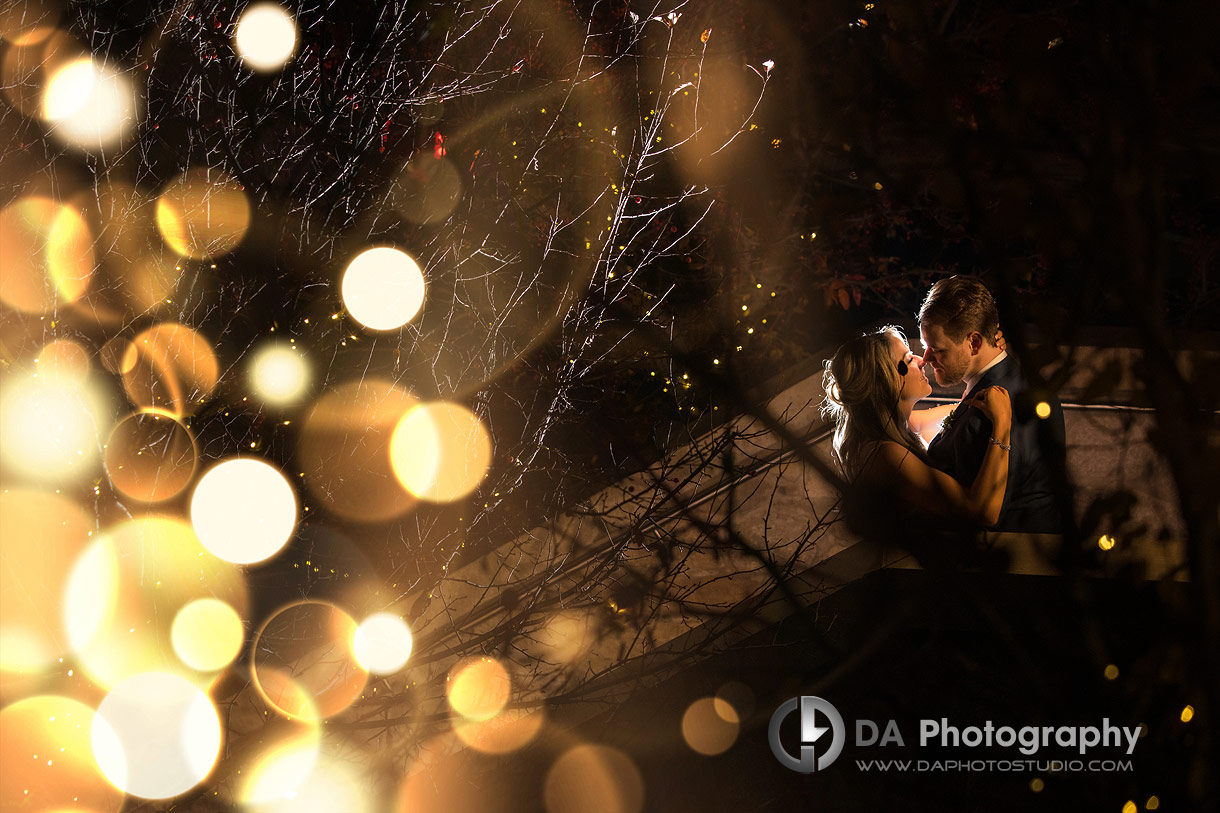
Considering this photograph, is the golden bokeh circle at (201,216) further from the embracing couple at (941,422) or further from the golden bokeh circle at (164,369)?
the embracing couple at (941,422)

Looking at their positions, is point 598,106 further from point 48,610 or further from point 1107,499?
point 1107,499

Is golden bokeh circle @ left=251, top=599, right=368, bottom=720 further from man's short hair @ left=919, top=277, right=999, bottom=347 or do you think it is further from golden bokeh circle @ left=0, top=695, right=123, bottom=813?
man's short hair @ left=919, top=277, right=999, bottom=347

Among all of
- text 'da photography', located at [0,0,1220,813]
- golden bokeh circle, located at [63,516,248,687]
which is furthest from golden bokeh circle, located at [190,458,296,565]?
golden bokeh circle, located at [63,516,248,687]

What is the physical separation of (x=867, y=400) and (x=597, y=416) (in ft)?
7.02

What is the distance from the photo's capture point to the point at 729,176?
6.27 meters

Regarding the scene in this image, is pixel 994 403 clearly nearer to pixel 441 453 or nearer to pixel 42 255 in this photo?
pixel 441 453

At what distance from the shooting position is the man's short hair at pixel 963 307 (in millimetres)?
4016

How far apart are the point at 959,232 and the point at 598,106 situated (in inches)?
122

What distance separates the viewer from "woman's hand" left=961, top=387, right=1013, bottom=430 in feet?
12.6

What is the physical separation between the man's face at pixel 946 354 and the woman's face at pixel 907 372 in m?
0.26

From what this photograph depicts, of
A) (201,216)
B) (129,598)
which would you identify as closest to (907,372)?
(201,216)

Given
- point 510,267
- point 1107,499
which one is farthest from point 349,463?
point 1107,499

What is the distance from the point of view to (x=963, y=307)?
4059 millimetres

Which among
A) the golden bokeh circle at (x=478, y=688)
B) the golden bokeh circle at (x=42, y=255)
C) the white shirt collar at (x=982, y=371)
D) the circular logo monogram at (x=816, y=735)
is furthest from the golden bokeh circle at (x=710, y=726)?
the golden bokeh circle at (x=42, y=255)
